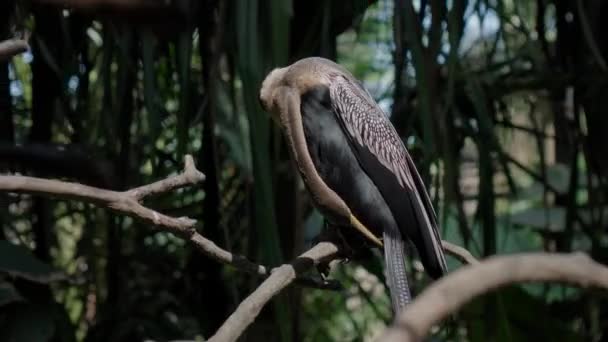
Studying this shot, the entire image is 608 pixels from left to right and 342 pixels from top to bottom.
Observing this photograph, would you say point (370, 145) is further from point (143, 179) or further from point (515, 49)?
point (515, 49)

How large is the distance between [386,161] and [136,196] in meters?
0.74

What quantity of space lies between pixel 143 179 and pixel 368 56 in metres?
1.75

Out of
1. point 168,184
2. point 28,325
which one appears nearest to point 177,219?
point 168,184

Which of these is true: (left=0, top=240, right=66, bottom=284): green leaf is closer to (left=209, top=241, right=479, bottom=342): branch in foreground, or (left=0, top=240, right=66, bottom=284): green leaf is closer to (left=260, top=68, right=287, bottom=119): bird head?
(left=260, top=68, right=287, bottom=119): bird head

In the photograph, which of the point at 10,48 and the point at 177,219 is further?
the point at 177,219

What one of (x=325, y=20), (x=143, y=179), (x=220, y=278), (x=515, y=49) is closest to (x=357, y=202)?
(x=325, y=20)

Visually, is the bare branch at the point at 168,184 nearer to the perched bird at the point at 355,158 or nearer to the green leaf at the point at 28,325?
the perched bird at the point at 355,158

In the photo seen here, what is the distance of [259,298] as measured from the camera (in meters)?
1.03

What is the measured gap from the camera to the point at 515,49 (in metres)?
2.85

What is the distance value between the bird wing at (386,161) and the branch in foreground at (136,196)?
0.39 meters

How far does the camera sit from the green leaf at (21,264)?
1.80 m

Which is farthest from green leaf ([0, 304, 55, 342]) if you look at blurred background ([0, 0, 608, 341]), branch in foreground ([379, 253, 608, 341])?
branch in foreground ([379, 253, 608, 341])

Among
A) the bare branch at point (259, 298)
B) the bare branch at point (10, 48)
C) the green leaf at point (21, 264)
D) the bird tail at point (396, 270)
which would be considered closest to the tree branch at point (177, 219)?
the bare branch at point (259, 298)

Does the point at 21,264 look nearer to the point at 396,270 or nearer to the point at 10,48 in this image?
the point at 396,270
